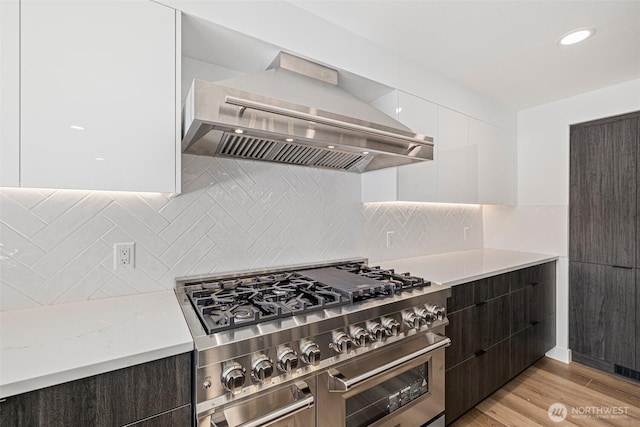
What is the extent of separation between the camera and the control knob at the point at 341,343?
1151 millimetres

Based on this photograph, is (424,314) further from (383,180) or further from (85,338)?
(85,338)

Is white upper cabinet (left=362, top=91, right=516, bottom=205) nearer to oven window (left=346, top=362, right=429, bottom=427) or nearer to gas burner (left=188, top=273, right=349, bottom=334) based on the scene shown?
gas burner (left=188, top=273, right=349, bottom=334)

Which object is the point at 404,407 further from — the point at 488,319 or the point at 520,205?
the point at 520,205

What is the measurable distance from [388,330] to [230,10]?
156cm

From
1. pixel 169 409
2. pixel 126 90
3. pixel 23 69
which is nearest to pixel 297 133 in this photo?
pixel 126 90

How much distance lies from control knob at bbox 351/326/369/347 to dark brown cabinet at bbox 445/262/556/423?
0.75 metres

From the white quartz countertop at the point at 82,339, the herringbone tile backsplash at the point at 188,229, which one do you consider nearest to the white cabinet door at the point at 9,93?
the herringbone tile backsplash at the point at 188,229

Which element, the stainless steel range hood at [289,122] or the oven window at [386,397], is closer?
the stainless steel range hood at [289,122]

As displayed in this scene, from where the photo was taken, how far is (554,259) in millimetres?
2660

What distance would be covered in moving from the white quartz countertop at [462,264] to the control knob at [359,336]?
0.66 m

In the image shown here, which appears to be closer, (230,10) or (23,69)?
(23,69)

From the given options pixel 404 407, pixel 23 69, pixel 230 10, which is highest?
pixel 230 10

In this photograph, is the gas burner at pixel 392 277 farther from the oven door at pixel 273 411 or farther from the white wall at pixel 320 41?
the white wall at pixel 320 41

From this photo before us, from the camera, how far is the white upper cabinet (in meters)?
1.99
